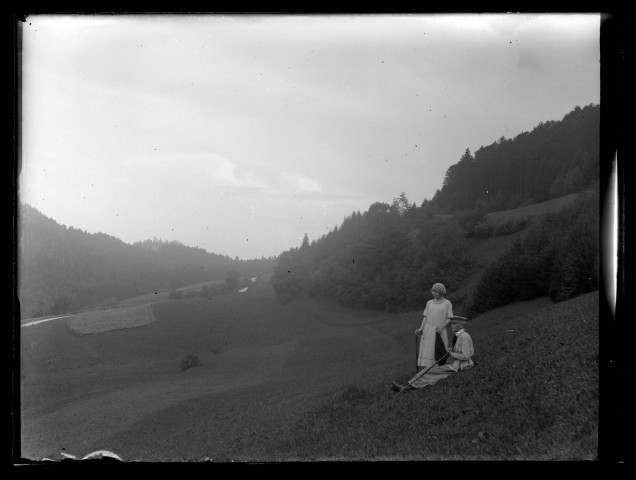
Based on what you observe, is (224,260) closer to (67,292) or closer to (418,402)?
(67,292)

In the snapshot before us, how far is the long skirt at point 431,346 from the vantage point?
8617 millimetres

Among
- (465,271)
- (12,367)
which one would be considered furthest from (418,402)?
(12,367)

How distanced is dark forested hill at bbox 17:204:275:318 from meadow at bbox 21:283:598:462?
773 mm

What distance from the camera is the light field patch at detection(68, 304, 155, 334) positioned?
51.8 ft

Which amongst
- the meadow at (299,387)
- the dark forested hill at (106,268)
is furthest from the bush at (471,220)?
the dark forested hill at (106,268)

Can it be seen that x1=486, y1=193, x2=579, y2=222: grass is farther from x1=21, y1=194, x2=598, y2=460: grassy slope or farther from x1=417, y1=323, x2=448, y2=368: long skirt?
x1=417, y1=323, x2=448, y2=368: long skirt

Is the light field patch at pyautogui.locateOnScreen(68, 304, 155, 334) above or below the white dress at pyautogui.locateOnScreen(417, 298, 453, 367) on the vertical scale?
below

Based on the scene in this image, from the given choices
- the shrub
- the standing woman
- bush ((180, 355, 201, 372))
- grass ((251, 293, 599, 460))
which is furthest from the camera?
bush ((180, 355, 201, 372))

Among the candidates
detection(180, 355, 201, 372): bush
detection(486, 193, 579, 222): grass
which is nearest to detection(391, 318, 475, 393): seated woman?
detection(486, 193, 579, 222): grass

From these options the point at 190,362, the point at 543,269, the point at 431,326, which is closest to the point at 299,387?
the point at 190,362

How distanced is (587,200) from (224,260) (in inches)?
437

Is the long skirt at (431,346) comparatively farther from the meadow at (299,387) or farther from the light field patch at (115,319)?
the light field patch at (115,319)

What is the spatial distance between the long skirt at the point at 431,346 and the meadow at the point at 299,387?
482 mm

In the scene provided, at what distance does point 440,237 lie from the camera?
41.2 ft
